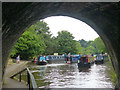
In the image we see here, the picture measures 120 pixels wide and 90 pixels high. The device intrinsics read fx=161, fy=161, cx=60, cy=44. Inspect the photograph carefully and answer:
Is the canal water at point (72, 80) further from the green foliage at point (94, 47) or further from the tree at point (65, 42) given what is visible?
the tree at point (65, 42)

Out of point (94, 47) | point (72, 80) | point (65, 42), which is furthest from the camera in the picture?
point (94, 47)

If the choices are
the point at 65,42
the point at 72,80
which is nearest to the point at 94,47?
the point at 65,42

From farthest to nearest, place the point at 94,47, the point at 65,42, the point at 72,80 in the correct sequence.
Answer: the point at 94,47 < the point at 65,42 < the point at 72,80

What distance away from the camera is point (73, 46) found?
199 feet

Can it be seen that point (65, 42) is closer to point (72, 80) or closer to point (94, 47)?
point (94, 47)

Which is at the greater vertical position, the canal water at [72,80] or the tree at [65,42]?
the tree at [65,42]

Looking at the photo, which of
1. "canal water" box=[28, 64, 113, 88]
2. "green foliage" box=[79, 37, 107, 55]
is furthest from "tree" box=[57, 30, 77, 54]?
"canal water" box=[28, 64, 113, 88]

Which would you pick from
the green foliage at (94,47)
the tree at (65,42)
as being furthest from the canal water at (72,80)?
the tree at (65,42)

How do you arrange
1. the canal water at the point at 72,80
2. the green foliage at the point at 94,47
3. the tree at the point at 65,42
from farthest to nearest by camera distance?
the tree at the point at 65,42, the green foliage at the point at 94,47, the canal water at the point at 72,80

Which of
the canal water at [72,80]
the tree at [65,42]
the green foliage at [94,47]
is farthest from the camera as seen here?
the tree at [65,42]

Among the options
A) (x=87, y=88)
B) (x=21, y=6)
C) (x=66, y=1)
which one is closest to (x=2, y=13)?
(x=21, y=6)

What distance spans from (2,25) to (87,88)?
8323 mm

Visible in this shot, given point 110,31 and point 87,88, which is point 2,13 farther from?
point 87,88

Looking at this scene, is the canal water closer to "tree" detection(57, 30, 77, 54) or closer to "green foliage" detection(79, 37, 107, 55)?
"green foliage" detection(79, 37, 107, 55)
